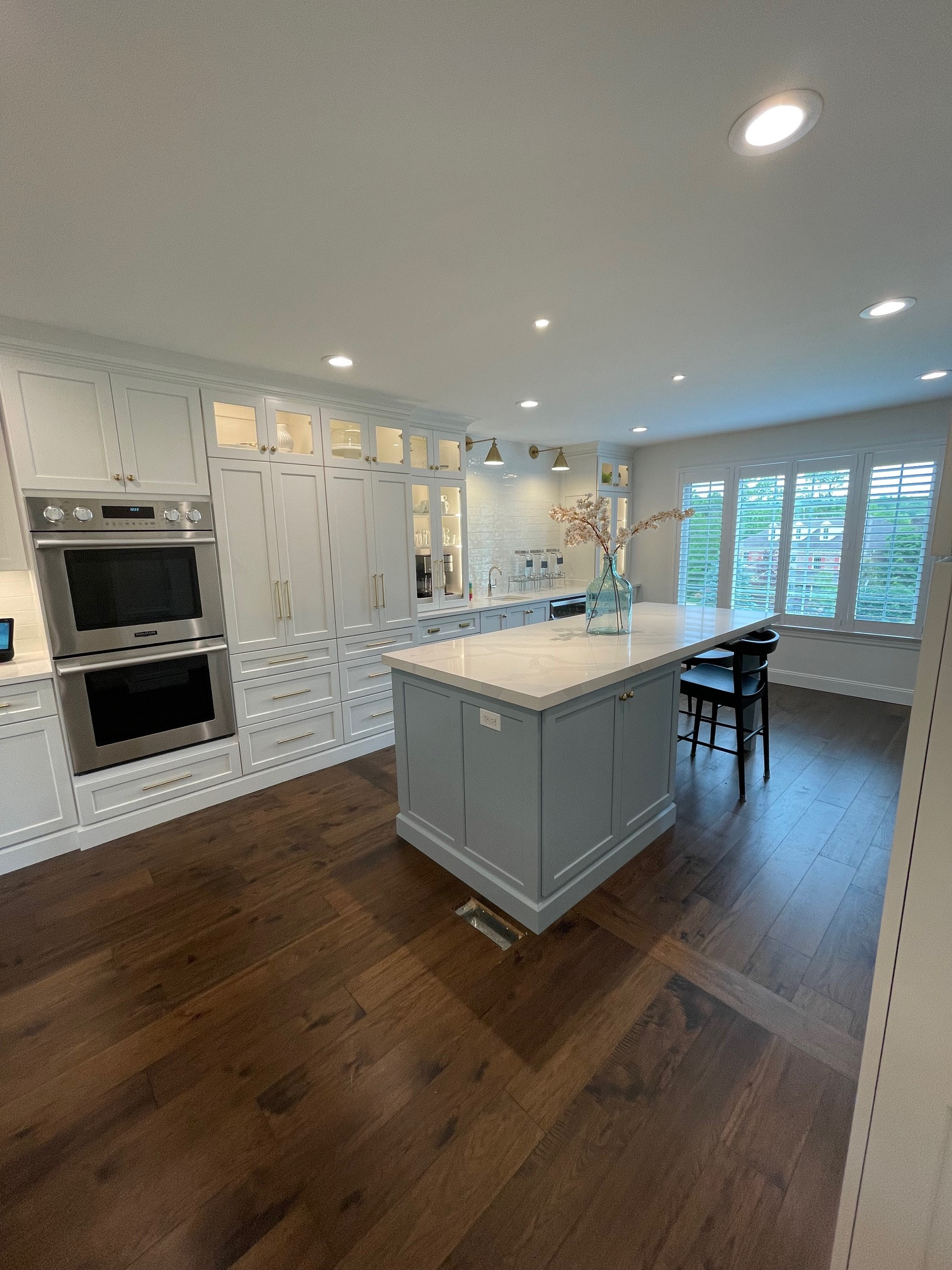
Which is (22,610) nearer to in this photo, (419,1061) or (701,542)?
(419,1061)

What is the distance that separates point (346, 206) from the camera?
145 cm

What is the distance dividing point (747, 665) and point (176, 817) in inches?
130

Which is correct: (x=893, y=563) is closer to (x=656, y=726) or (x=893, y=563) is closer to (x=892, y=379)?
(x=892, y=379)

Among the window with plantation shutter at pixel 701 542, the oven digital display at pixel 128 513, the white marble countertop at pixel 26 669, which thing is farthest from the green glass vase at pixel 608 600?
the window with plantation shutter at pixel 701 542

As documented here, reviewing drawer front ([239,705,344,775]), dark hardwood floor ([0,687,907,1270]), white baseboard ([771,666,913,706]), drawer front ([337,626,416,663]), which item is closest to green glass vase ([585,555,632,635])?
dark hardwood floor ([0,687,907,1270])

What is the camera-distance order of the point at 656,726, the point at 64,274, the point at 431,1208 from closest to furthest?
1. the point at 431,1208
2. the point at 64,274
3. the point at 656,726

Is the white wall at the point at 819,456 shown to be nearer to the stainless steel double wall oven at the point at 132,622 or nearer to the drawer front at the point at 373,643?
the drawer front at the point at 373,643

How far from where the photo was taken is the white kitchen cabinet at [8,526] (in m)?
2.22

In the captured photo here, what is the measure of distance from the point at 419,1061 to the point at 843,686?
15.9ft

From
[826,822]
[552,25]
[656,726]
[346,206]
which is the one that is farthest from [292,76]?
[826,822]

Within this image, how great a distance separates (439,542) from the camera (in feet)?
13.1

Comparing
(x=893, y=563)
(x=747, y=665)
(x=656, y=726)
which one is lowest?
(x=656, y=726)

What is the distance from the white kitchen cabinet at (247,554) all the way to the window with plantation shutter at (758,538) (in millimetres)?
4456

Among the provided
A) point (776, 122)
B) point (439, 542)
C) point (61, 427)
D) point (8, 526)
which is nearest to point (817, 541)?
point (439, 542)
